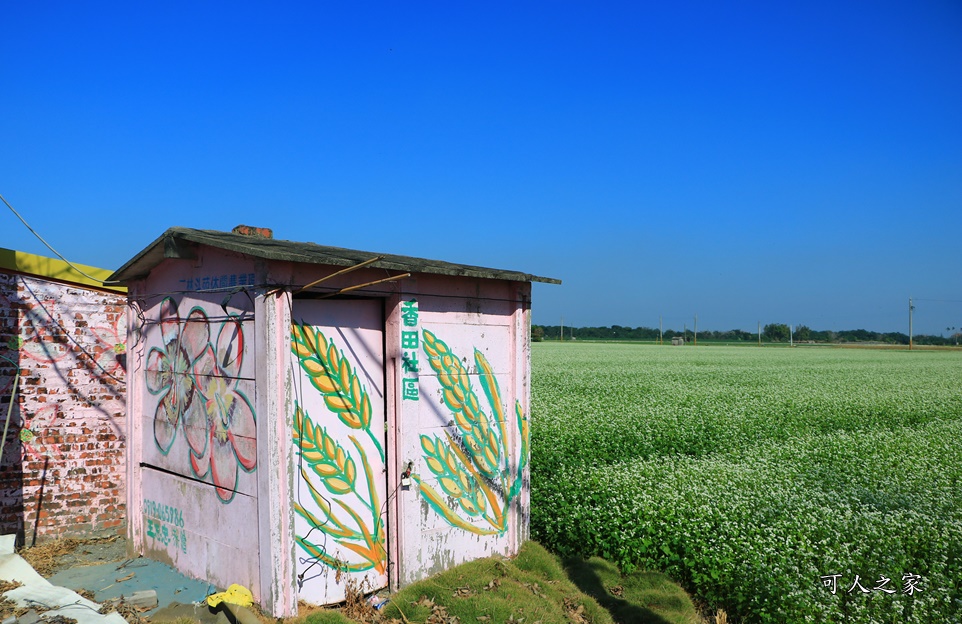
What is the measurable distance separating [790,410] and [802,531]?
40.9 ft

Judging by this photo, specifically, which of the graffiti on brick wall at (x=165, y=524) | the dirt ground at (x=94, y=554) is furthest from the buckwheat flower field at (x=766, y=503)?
the dirt ground at (x=94, y=554)

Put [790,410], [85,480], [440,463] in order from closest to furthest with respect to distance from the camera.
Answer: [440,463]
[85,480]
[790,410]

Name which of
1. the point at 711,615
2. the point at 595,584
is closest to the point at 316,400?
the point at 595,584

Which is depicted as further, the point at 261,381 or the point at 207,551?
the point at 207,551

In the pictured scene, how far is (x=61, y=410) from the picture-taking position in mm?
8469

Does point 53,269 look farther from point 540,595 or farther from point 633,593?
point 633,593

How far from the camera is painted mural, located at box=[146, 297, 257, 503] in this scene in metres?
6.45

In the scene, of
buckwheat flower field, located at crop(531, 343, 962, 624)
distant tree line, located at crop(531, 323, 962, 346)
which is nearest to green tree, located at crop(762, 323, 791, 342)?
distant tree line, located at crop(531, 323, 962, 346)

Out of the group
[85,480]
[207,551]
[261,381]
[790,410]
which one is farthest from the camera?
[790,410]

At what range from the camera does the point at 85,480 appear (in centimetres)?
855

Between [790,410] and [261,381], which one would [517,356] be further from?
[790,410]

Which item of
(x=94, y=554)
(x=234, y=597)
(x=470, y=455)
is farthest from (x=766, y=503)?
(x=94, y=554)

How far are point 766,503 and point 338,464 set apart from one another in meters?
5.82

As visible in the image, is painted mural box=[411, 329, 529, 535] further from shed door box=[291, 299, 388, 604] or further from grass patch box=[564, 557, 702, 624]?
grass patch box=[564, 557, 702, 624]
